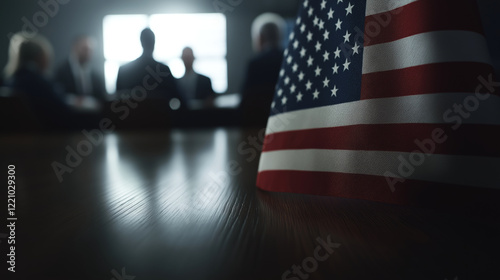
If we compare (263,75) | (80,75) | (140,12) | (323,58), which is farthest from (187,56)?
(323,58)

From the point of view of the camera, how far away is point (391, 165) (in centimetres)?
35

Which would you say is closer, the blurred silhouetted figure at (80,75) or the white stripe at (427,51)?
the white stripe at (427,51)

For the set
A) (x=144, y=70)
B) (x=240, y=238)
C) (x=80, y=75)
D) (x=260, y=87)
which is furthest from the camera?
(x=80, y=75)

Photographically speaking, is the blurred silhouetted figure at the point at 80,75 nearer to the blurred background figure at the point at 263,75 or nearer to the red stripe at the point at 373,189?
the blurred background figure at the point at 263,75

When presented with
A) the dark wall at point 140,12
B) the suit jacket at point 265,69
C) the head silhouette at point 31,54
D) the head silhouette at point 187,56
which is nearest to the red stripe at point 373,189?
the suit jacket at point 265,69

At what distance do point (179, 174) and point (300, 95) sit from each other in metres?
0.26

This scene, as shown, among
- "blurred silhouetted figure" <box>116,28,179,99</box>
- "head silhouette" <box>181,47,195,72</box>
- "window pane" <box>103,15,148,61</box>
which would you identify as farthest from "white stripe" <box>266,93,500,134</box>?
"window pane" <box>103,15,148,61</box>

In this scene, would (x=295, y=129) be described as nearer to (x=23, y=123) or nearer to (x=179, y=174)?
(x=179, y=174)

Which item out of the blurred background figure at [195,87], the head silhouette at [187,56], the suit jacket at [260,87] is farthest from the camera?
the head silhouette at [187,56]

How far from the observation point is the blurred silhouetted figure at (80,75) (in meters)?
3.91

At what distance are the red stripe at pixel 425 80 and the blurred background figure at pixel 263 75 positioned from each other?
1.94 metres

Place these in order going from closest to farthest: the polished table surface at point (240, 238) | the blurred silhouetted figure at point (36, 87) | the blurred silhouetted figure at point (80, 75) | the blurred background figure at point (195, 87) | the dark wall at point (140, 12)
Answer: the polished table surface at point (240, 238), the blurred silhouetted figure at point (36, 87), the blurred background figure at point (195, 87), the blurred silhouetted figure at point (80, 75), the dark wall at point (140, 12)

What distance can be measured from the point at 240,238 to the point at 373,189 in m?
0.17

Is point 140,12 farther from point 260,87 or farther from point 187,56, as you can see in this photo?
point 260,87
